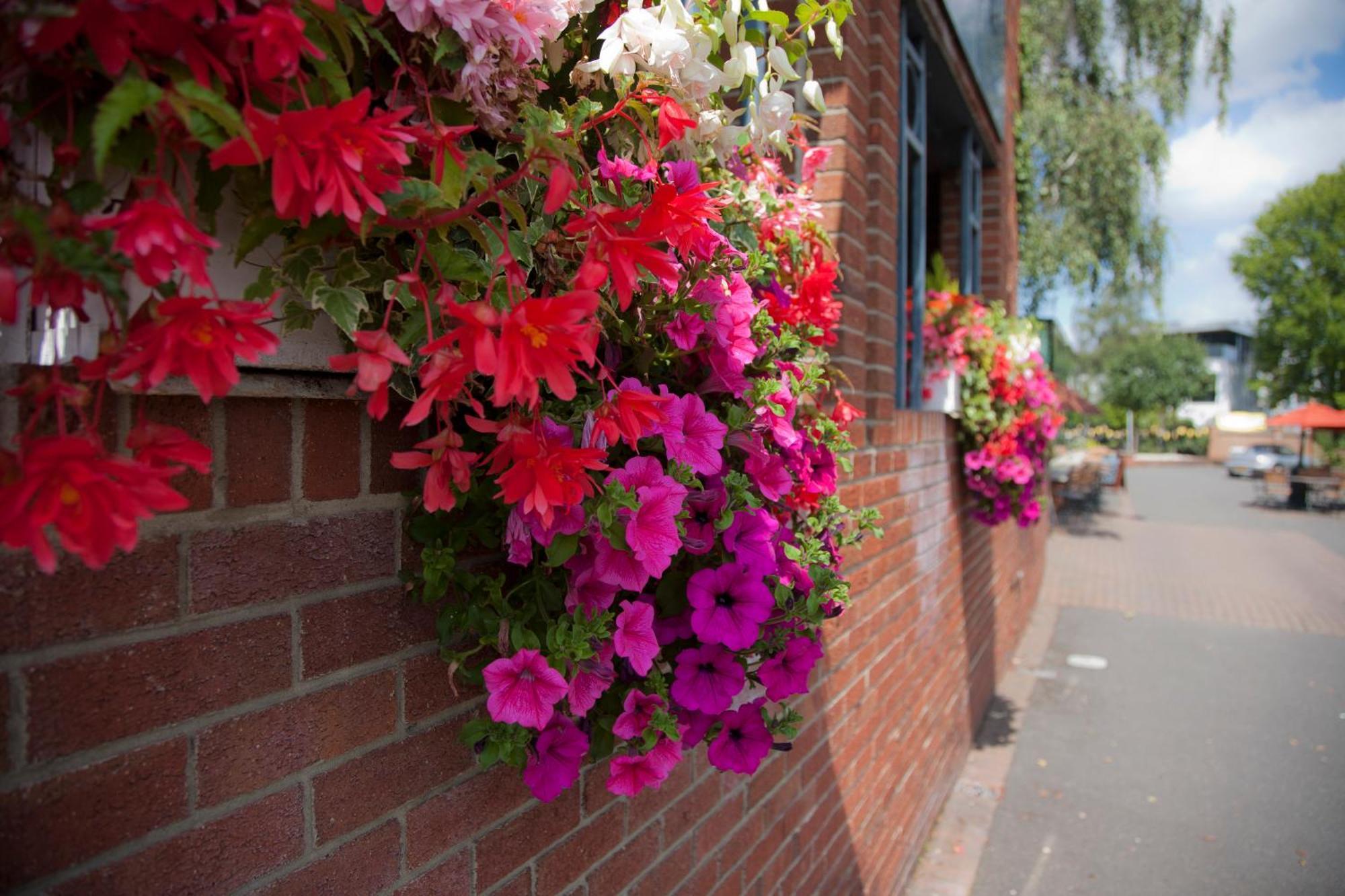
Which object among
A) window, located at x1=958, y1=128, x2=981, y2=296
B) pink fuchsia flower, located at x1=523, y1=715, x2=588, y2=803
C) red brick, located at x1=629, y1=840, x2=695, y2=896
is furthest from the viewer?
window, located at x1=958, y1=128, x2=981, y2=296

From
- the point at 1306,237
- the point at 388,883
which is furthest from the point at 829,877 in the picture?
the point at 1306,237

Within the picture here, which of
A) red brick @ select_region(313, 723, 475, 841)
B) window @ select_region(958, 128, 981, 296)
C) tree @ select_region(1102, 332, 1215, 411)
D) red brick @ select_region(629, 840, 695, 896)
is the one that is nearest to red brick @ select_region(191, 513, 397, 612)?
red brick @ select_region(313, 723, 475, 841)

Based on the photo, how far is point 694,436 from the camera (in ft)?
3.62

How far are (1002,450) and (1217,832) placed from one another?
2.18 m

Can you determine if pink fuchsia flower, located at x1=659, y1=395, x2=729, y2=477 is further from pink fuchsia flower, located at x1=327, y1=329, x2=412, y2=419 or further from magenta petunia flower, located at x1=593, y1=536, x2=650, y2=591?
pink fuchsia flower, located at x1=327, y1=329, x2=412, y2=419

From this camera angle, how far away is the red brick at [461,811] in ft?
3.64

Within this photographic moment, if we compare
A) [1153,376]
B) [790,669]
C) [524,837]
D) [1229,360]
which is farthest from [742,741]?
[1229,360]

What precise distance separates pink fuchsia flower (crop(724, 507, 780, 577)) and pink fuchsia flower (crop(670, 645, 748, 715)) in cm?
13

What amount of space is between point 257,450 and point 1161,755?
563 cm

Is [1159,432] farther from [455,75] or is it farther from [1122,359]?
[455,75]

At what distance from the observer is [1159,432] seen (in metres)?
51.1

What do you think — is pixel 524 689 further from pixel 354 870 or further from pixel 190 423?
pixel 190 423

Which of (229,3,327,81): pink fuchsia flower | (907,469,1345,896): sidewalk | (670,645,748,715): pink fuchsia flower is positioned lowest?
(907,469,1345,896): sidewalk

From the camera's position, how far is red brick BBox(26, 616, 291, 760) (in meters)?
0.73
